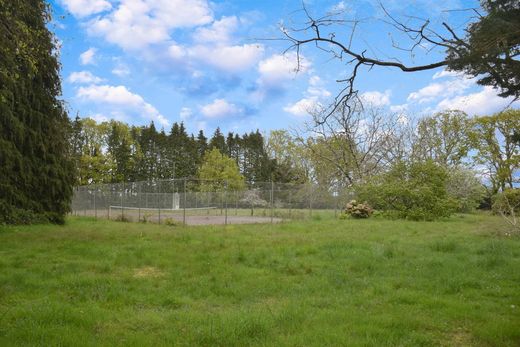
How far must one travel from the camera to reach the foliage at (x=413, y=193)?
23938 millimetres

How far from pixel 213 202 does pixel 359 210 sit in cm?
859

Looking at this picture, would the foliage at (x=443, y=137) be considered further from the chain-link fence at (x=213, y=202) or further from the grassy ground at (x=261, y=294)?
the grassy ground at (x=261, y=294)

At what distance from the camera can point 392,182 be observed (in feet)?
86.4

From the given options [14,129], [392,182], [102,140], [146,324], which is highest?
[102,140]

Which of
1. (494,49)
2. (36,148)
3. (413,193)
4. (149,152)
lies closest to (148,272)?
(494,49)

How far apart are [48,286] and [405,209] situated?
20.8 meters

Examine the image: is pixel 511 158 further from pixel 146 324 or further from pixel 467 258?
pixel 146 324

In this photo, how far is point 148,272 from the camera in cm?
873

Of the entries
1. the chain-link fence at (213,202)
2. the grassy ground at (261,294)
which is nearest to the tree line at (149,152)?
the chain-link fence at (213,202)

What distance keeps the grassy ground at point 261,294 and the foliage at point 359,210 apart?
13.4 m

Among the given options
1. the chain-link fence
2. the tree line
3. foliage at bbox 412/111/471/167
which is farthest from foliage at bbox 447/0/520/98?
the tree line

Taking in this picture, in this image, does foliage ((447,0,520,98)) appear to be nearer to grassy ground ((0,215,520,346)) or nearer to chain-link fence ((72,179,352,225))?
grassy ground ((0,215,520,346))

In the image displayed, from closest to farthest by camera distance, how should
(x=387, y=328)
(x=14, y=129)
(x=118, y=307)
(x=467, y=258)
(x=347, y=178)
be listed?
(x=387, y=328)
(x=118, y=307)
(x=467, y=258)
(x=14, y=129)
(x=347, y=178)

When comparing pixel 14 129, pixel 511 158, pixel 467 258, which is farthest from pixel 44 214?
pixel 511 158
